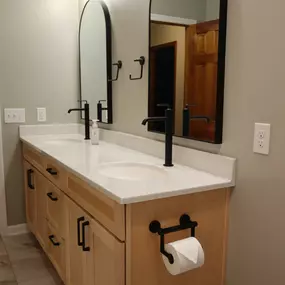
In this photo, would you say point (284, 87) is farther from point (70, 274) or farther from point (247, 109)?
point (70, 274)

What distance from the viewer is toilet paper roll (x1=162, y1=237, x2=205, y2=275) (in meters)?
1.20

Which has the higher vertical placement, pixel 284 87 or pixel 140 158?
pixel 284 87

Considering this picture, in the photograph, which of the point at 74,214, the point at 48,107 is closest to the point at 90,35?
the point at 48,107

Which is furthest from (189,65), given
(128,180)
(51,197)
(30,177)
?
(30,177)

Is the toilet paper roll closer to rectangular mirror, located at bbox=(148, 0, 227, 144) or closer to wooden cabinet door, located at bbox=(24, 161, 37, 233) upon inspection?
rectangular mirror, located at bbox=(148, 0, 227, 144)

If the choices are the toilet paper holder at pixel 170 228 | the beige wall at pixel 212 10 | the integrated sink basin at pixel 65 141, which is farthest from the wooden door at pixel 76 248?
the beige wall at pixel 212 10

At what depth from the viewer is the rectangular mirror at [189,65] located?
147cm

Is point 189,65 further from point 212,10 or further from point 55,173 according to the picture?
point 55,173

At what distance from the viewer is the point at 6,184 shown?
9.42 ft

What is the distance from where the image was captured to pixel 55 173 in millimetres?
1957

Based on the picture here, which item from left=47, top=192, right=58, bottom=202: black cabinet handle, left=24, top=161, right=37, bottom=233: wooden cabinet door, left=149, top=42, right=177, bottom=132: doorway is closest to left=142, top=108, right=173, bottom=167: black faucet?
left=149, top=42, right=177, bottom=132: doorway

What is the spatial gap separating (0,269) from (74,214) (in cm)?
106

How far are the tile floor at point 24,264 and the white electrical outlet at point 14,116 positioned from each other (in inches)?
38.9

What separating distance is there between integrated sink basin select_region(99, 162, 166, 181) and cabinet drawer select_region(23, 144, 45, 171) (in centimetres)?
71
